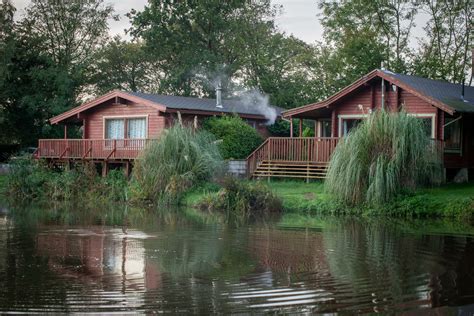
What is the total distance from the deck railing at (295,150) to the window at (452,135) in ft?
15.8

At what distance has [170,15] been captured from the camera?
5194 cm

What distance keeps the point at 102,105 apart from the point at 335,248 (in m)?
25.0

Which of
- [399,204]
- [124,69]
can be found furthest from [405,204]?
[124,69]

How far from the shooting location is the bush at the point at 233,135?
33.8 meters

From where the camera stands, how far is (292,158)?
30.5m

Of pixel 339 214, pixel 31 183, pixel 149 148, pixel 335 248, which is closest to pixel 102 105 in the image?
pixel 31 183

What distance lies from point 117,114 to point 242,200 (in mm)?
13866

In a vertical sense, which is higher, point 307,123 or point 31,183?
point 307,123

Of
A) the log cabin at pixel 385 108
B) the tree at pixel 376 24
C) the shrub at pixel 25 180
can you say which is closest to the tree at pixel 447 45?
the tree at pixel 376 24

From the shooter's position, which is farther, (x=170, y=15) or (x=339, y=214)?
(x=170, y=15)

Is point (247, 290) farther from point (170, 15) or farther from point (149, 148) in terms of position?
point (170, 15)

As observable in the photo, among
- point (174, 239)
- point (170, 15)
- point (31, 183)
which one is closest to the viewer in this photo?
point (174, 239)

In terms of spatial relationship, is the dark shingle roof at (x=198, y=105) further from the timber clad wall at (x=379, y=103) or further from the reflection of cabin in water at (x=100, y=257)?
the reflection of cabin in water at (x=100, y=257)

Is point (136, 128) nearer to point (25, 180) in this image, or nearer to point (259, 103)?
point (25, 180)
